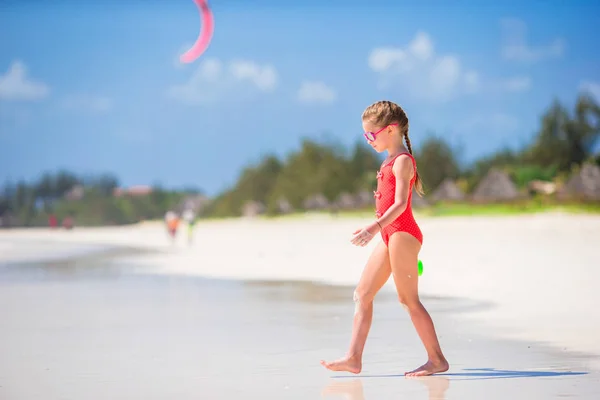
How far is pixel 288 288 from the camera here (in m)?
12.6

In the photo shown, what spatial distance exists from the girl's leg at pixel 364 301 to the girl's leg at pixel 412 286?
0.25ft

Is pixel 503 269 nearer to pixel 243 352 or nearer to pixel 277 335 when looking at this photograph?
pixel 277 335

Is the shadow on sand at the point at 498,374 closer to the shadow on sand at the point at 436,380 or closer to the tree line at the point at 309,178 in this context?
the shadow on sand at the point at 436,380

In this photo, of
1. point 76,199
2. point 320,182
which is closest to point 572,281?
point 320,182

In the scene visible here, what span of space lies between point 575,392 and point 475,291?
654 cm

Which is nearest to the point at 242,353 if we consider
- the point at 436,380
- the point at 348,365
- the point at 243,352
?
the point at 243,352

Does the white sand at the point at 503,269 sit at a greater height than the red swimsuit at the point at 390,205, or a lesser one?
lesser

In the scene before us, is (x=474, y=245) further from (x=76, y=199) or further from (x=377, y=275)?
(x=76, y=199)

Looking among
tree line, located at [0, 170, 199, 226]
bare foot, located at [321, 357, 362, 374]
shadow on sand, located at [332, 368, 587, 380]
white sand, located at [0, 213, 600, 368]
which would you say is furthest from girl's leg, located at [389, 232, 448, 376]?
tree line, located at [0, 170, 199, 226]

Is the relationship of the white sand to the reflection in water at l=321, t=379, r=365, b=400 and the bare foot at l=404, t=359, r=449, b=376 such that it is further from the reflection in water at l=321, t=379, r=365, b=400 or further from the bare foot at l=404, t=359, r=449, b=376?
the reflection in water at l=321, t=379, r=365, b=400

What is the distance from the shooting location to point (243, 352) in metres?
6.63

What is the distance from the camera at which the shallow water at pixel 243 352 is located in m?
5.14

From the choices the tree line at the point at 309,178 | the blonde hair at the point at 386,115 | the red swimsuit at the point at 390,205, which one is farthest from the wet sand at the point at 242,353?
the tree line at the point at 309,178

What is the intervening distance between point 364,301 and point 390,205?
1.84 ft
